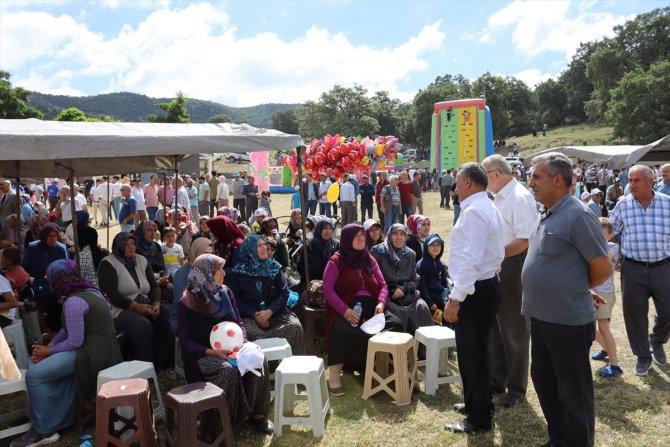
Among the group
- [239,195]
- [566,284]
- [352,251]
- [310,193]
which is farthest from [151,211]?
[566,284]

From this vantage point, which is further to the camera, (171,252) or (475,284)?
(171,252)

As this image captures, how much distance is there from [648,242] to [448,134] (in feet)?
73.3

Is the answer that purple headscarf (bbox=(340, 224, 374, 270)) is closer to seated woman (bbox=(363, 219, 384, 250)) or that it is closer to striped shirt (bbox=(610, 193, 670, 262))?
seated woman (bbox=(363, 219, 384, 250))

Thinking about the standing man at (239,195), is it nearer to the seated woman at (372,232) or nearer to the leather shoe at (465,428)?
the seated woman at (372,232)

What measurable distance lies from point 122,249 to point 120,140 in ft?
4.00

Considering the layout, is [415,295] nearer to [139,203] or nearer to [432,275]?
[432,275]

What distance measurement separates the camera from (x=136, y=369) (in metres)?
3.64

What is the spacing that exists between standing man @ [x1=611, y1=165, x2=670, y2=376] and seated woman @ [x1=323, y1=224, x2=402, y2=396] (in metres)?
2.11

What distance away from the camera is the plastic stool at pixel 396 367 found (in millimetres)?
4008

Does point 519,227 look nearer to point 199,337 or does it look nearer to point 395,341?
point 395,341

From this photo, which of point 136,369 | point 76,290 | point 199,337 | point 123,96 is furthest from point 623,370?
point 123,96

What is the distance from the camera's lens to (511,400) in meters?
3.87

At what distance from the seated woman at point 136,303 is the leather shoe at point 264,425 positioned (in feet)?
4.72

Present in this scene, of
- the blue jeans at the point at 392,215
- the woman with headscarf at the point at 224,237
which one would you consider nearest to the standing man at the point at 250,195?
the blue jeans at the point at 392,215
